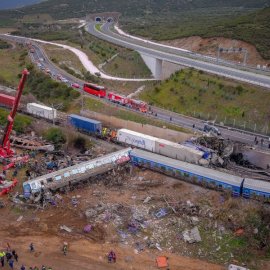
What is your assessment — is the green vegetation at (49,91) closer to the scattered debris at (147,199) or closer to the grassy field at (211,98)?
the grassy field at (211,98)

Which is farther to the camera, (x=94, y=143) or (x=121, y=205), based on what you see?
(x=94, y=143)

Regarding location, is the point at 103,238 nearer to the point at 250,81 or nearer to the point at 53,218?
the point at 53,218

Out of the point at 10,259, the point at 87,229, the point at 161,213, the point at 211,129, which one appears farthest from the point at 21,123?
the point at 10,259

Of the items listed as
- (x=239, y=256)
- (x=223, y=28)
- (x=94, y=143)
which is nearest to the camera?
(x=239, y=256)

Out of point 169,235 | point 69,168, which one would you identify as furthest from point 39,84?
point 169,235

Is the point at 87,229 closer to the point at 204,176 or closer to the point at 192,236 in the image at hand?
the point at 192,236

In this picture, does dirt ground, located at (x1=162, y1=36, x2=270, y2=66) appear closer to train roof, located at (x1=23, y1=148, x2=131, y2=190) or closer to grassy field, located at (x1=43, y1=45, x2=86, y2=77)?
grassy field, located at (x1=43, y1=45, x2=86, y2=77)
